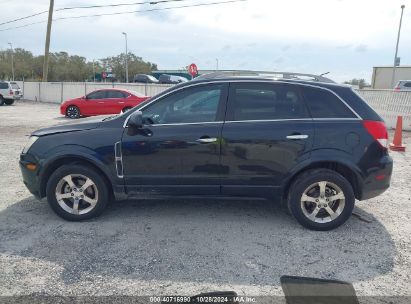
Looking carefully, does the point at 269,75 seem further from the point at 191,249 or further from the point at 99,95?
the point at 99,95

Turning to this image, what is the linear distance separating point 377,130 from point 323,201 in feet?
3.35

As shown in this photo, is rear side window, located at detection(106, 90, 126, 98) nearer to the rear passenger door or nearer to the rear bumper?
the rear passenger door

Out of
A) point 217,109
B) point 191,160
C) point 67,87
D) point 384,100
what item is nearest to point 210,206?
point 191,160

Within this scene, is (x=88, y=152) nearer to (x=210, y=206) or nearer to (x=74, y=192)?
(x=74, y=192)

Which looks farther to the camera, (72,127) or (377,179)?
(72,127)

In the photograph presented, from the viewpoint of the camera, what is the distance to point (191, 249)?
3504mm

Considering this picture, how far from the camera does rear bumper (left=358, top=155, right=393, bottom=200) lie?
3.90m

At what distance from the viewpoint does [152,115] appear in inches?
158

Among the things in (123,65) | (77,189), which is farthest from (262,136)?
(123,65)

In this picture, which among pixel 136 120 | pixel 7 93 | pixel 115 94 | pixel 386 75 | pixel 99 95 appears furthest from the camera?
pixel 386 75

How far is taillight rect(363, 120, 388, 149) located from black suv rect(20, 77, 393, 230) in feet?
0.04

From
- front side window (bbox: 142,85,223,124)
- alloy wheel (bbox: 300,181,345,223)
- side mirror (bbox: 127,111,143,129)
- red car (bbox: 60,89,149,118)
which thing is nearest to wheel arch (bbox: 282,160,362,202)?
alloy wheel (bbox: 300,181,345,223)

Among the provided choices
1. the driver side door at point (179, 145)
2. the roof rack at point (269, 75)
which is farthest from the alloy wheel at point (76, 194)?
the roof rack at point (269, 75)

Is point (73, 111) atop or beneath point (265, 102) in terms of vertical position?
beneath
